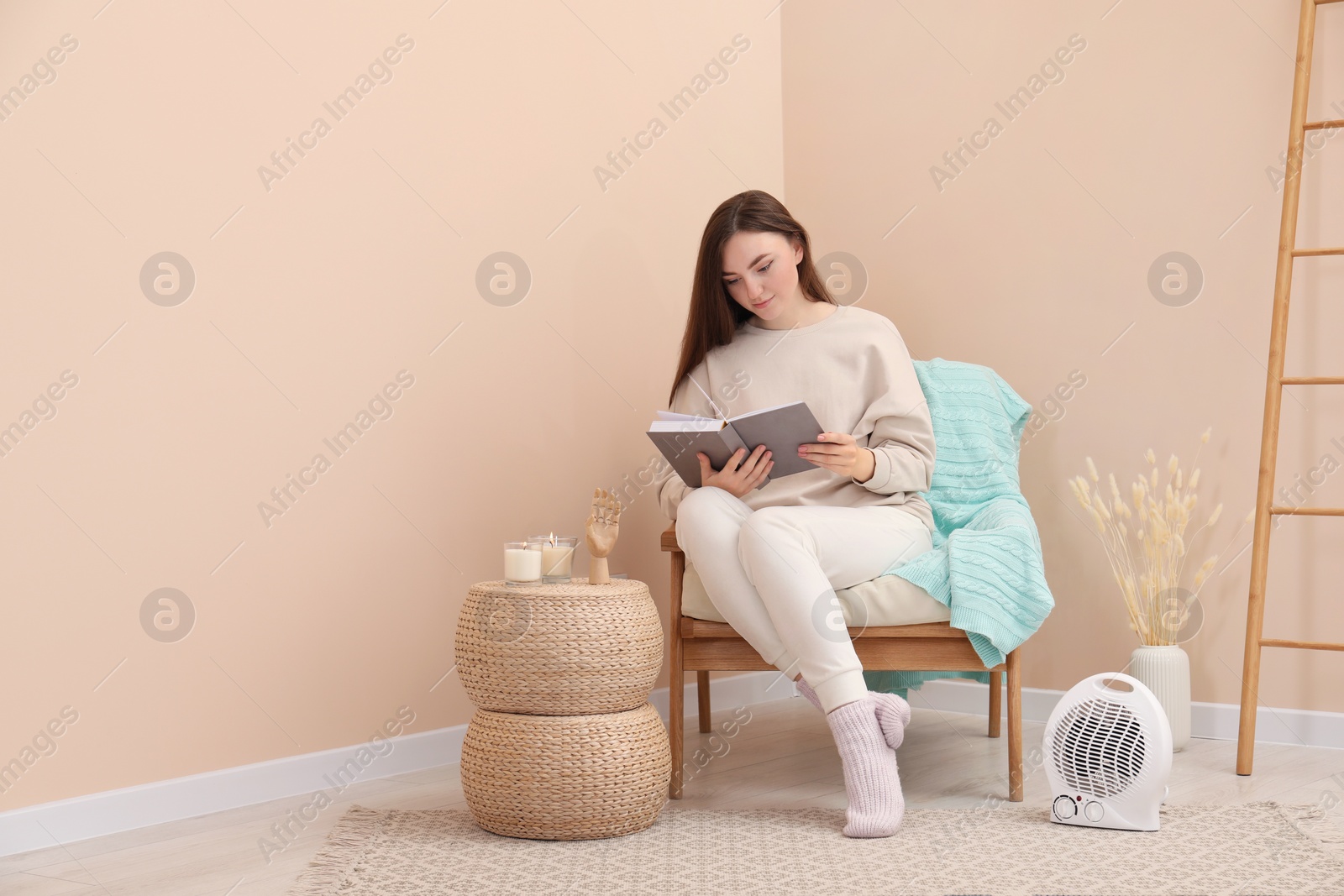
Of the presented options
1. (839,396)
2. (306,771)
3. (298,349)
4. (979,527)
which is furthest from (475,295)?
(979,527)

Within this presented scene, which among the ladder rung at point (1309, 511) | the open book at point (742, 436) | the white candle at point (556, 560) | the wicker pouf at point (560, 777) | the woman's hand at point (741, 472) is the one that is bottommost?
the wicker pouf at point (560, 777)

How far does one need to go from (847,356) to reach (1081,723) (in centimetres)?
83

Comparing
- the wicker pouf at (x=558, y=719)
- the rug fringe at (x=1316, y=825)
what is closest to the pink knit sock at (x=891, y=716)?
the wicker pouf at (x=558, y=719)

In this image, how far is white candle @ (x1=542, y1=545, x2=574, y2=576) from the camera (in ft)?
6.47

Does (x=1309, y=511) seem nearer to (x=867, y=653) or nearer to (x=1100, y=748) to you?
(x=1100, y=748)

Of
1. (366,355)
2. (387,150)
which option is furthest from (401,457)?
(387,150)

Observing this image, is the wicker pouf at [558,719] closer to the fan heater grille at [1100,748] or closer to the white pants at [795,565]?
the white pants at [795,565]

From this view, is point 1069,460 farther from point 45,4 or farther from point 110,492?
point 45,4

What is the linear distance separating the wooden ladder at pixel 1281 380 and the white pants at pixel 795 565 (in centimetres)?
72

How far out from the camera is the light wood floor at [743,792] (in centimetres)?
169

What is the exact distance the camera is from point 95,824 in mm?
1879

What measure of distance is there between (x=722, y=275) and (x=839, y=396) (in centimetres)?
34

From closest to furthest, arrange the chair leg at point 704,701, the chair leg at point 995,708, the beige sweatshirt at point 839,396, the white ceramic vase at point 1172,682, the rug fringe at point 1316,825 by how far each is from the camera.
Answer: the rug fringe at point 1316,825, the beige sweatshirt at point 839,396, the white ceramic vase at point 1172,682, the chair leg at point 995,708, the chair leg at point 704,701

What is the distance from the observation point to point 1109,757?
1819 millimetres
